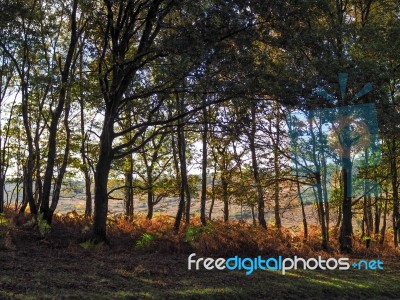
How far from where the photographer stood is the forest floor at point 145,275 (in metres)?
7.58

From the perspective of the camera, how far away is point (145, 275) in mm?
9188

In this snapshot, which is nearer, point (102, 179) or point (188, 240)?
point (102, 179)

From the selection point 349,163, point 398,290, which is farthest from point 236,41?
point 349,163

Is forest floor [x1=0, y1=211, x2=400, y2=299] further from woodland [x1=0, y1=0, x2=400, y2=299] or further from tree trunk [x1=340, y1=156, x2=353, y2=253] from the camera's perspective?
tree trunk [x1=340, y1=156, x2=353, y2=253]

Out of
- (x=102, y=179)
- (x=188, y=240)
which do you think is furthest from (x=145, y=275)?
(x=102, y=179)

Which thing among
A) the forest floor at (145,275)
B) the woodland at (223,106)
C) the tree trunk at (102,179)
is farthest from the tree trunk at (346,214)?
the tree trunk at (102,179)

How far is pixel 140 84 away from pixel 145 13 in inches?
88.8

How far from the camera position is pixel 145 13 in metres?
13.6
